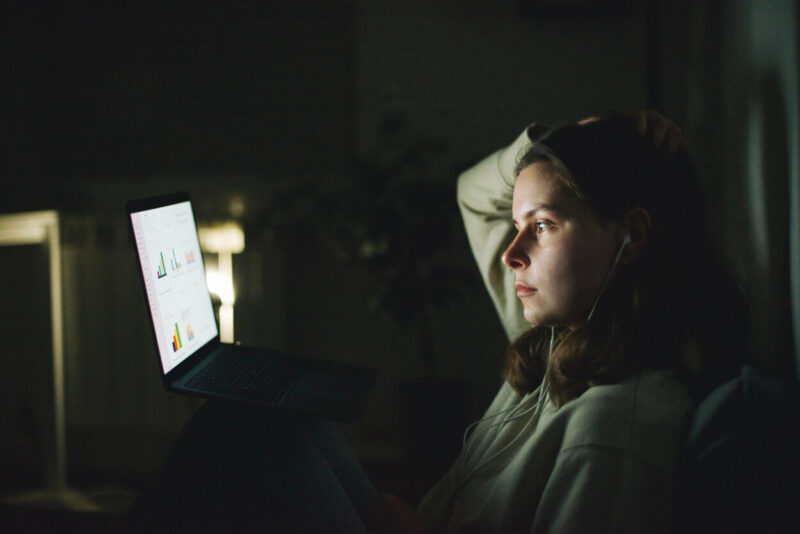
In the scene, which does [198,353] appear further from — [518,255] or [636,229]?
[636,229]

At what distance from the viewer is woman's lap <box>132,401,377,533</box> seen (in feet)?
2.80

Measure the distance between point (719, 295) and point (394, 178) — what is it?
5.29 feet

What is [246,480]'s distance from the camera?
2.85ft

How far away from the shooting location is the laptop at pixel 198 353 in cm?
101

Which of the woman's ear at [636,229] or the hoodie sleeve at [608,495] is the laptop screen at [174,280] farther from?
the woman's ear at [636,229]

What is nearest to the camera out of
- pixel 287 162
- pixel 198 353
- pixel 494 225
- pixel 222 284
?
pixel 198 353

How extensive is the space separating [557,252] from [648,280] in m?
0.15

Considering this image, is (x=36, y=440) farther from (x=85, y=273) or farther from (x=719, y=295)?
(x=719, y=295)

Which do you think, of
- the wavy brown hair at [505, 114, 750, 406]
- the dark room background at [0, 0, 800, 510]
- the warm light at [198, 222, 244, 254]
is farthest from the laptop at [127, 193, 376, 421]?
the warm light at [198, 222, 244, 254]

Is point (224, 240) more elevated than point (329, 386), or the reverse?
point (224, 240)

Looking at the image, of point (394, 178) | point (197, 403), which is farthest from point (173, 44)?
point (197, 403)

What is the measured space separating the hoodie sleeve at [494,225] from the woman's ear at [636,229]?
32 centimetres

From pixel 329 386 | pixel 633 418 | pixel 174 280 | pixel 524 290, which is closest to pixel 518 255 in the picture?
pixel 524 290

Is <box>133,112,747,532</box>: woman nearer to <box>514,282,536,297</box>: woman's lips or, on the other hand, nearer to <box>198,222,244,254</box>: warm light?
<box>514,282,536,297</box>: woman's lips
